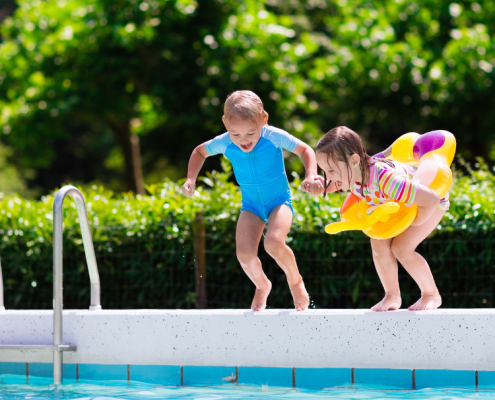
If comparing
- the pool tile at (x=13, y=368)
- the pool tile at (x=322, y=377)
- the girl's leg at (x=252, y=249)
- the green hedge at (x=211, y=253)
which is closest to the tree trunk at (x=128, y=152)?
the green hedge at (x=211, y=253)

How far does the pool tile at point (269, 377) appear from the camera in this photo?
3682 millimetres

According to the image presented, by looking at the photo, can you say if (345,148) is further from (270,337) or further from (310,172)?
(270,337)

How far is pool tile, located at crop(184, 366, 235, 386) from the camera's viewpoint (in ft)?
12.3

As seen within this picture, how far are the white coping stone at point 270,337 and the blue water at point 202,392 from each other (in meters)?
0.14

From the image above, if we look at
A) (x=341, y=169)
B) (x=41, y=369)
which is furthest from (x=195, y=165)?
(x=41, y=369)

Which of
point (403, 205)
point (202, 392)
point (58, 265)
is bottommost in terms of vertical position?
point (202, 392)

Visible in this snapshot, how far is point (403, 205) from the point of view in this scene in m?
3.51

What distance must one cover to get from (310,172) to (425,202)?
2.35 feet

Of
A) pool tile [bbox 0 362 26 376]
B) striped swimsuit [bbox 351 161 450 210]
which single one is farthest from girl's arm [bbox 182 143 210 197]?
pool tile [bbox 0 362 26 376]

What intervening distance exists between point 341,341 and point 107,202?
313cm

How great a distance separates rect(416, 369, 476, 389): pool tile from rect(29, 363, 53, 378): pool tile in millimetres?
2298

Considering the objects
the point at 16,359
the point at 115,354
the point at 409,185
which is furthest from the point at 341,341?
the point at 16,359

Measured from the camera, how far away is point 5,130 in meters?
13.0

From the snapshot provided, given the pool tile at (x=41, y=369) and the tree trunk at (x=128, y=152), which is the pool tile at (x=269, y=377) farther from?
the tree trunk at (x=128, y=152)
